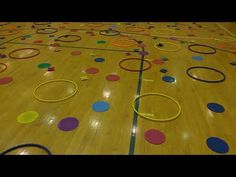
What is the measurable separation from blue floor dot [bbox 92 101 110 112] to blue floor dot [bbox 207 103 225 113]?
3.36ft

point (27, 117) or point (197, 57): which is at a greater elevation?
point (197, 57)

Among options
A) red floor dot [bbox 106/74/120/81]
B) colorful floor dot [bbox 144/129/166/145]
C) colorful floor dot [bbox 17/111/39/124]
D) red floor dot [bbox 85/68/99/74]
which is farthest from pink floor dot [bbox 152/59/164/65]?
colorful floor dot [bbox 17/111/39/124]

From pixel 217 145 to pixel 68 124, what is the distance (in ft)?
4.09

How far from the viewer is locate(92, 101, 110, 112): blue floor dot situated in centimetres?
198

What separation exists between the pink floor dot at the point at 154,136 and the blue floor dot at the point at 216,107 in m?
0.66

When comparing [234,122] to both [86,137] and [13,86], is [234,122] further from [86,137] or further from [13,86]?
[13,86]

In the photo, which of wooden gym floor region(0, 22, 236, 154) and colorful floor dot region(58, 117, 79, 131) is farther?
colorful floor dot region(58, 117, 79, 131)

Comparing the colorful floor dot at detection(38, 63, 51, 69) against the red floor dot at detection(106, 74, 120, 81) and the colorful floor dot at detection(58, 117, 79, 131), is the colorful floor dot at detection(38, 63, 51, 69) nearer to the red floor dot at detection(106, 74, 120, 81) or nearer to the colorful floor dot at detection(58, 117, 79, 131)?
the red floor dot at detection(106, 74, 120, 81)

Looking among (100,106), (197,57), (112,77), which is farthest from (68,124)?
(197,57)

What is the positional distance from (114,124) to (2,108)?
1.13 m

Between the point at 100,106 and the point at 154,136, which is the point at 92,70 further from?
the point at 154,136

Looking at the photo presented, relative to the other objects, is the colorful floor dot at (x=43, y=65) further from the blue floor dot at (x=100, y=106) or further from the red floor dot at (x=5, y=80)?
the blue floor dot at (x=100, y=106)

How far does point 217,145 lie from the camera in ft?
5.24
